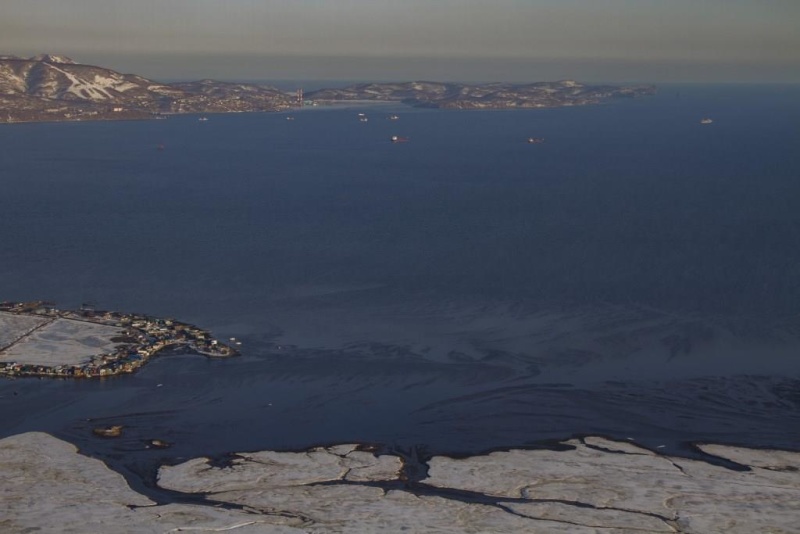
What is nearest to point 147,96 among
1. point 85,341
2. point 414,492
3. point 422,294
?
point 422,294

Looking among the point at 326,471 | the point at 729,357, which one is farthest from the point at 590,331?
the point at 326,471

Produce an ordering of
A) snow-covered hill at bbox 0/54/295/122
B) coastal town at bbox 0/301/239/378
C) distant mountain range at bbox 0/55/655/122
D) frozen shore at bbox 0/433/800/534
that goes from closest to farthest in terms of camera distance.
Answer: frozen shore at bbox 0/433/800/534
coastal town at bbox 0/301/239/378
snow-covered hill at bbox 0/54/295/122
distant mountain range at bbox 0/55/655/122

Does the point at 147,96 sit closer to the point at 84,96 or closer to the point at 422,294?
the point at 84,96

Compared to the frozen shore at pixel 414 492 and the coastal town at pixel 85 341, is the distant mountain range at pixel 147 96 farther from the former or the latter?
the frozen shore at pixel 414 492

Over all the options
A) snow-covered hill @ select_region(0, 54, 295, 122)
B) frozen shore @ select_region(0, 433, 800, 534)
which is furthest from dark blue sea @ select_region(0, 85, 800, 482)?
snow-covered hill @ select_region(0, 54, 295, 122)

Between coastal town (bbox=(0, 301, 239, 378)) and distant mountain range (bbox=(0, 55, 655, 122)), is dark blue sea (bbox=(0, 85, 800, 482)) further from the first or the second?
distant mountain range (bbox=(0, 55, 655, 122))

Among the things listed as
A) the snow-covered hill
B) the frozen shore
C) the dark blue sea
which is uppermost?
the snow-covered hill

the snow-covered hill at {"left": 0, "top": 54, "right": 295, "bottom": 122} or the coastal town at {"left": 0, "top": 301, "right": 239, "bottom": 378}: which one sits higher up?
the snow-covered hill at {"left": 0, "top": 54, "right": 295, "bottom": 122}
